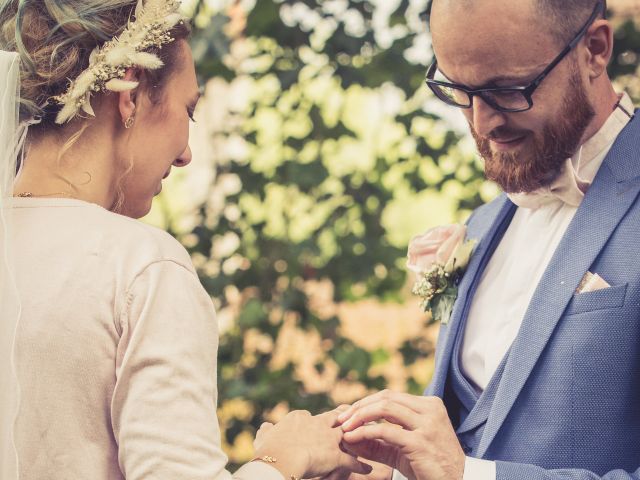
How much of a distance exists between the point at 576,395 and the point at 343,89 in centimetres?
243

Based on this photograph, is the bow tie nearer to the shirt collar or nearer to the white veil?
the shirt collar

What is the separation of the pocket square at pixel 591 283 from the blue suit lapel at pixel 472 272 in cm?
45

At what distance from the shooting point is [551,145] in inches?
93.7

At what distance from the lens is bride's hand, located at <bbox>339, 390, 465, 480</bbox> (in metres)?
2.13

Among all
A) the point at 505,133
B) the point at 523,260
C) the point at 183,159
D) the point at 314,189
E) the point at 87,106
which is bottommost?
the point at 314,189

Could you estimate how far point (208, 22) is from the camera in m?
3.96

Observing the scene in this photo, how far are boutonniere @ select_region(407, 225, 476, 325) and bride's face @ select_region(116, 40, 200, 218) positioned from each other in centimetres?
101

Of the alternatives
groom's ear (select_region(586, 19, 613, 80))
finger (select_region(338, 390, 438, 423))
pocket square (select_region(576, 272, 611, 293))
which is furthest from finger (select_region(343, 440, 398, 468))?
groom's ear (select_region(586, 19, 613, 80))

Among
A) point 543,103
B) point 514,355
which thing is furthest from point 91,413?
point 543,103

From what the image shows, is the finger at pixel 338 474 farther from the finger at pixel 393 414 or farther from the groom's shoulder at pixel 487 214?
the groom's shoulder at pixel 487 214

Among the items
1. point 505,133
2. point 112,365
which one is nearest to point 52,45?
point 112,365

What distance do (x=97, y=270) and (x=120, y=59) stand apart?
0.43m

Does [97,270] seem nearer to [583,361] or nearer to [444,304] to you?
[583,361]

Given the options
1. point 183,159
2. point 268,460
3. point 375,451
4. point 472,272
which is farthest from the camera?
point 472,272
